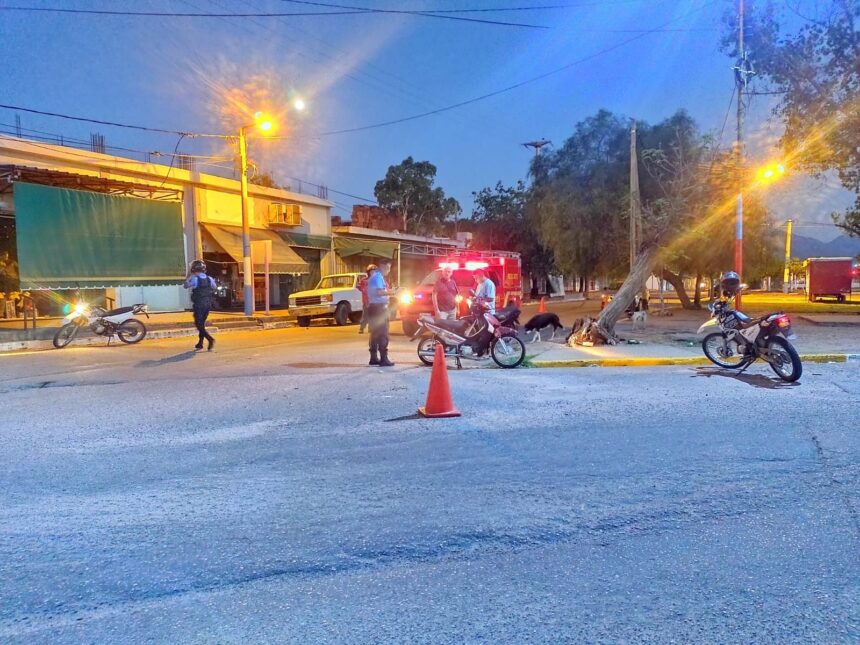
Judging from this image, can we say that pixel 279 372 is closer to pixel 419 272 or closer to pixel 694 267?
pixel 694 267

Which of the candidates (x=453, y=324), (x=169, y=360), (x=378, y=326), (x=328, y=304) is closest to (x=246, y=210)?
(x=328, y=304)

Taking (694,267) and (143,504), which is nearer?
(143,504)

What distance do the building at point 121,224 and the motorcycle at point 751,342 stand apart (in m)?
11.8

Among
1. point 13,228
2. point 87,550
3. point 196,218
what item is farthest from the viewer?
point 196,218

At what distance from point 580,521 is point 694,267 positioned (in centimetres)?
2708

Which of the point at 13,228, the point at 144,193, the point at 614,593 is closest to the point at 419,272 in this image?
the point at 144,193

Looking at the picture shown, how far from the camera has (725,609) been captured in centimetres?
313

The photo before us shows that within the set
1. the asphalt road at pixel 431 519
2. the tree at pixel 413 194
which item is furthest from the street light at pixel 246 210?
the tree at pixel 413 194

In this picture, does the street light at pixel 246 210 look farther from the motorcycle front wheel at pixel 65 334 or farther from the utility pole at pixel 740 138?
the utility pole at pixel 740 138

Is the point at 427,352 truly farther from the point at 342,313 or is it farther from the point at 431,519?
the point at 342,313

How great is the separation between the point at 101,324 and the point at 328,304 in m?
7.57

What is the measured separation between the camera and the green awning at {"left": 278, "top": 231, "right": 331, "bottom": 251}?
28.8m

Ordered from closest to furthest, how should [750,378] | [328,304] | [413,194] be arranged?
[750,378] < [328,304] < [413,194]

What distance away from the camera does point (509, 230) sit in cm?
4916
